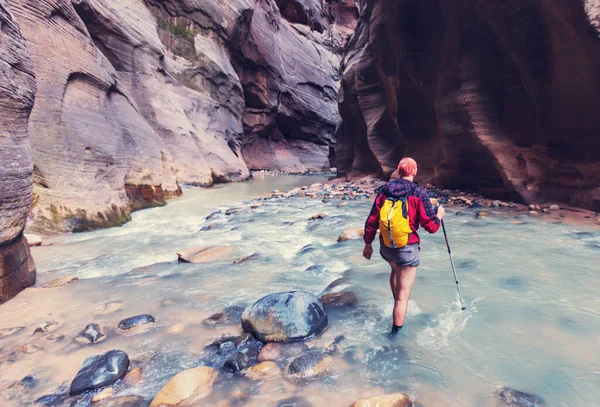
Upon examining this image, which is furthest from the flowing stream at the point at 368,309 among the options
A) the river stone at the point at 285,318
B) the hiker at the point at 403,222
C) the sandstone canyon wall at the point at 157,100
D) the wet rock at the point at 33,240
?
the sandstone canyon wall at the point at 157,100

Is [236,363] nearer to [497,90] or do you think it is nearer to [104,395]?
[104,395]

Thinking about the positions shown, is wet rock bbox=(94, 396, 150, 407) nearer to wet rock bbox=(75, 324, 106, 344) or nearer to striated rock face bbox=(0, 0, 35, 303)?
wet rock bbox=(75, 324, 106, 344)

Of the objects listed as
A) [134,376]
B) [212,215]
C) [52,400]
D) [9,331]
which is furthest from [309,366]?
[212,215]

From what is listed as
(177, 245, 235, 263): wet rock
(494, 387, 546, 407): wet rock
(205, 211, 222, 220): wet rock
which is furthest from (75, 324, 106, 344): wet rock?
(205, 211, 222, 220): wet rock

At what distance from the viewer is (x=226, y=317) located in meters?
3.41

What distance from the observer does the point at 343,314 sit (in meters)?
3.42

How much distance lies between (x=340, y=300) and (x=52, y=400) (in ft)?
8.28

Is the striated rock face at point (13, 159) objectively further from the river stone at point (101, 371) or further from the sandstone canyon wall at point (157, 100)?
the river stone at point (101, 371)

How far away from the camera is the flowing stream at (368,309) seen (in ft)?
7.88

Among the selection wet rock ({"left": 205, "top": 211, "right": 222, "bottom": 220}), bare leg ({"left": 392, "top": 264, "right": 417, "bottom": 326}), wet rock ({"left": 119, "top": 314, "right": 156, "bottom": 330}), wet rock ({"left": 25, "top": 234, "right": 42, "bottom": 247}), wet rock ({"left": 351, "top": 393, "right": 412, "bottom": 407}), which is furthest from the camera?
wet rock ({"left": 205, "top": 211, "right": 222, "bottom": 220})

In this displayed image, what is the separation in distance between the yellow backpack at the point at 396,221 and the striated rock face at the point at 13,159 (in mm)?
3856

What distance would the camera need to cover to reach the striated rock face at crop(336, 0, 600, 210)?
7.28 meters

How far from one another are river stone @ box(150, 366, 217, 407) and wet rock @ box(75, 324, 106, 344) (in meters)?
1.12

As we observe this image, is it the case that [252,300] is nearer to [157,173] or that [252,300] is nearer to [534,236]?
[534,236]
